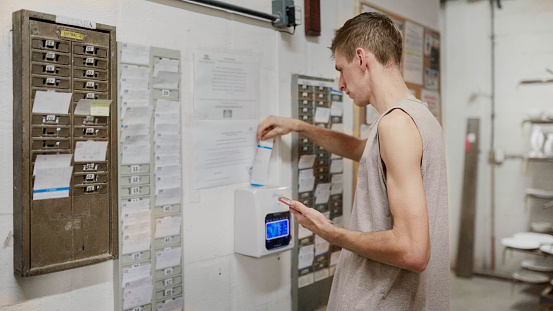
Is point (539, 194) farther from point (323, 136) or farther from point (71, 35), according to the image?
point (71, 35)

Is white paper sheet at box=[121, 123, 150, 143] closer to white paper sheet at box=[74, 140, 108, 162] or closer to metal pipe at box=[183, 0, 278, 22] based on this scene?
white paper sheet at box=[74, 140, 108, 162]

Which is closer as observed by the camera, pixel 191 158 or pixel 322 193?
pixel 191 158

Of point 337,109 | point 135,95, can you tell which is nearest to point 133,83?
point 135,95

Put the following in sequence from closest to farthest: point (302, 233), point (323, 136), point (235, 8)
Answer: point (235, 8) < point (323, 136) < point (302, 233)

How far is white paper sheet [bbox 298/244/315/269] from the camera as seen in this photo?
5.97 ft

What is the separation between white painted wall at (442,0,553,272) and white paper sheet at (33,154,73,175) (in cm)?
311

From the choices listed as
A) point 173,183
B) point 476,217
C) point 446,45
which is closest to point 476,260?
point 476,217

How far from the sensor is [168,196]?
134 cm

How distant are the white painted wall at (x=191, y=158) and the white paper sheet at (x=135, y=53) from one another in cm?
2

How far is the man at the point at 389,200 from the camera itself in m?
1.09

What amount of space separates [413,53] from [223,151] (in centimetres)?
149

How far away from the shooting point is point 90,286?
3.87ft

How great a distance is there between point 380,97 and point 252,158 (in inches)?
20.6

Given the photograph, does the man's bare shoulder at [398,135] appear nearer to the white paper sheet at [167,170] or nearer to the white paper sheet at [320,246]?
the white paper sheet at [167,170]
